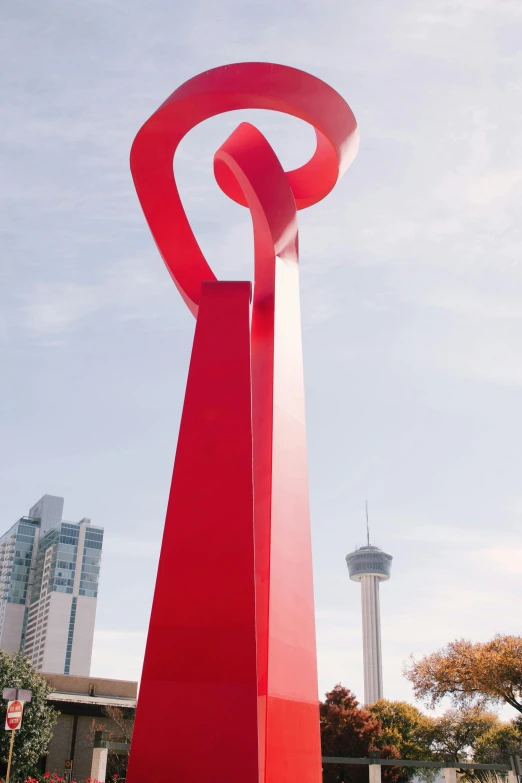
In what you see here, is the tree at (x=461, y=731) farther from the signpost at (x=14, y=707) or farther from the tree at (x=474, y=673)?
the signpost at (x=14, y=707)

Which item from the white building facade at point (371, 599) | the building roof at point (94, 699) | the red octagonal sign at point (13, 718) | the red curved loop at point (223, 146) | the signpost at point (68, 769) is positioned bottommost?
the signpost at point (68, 769)

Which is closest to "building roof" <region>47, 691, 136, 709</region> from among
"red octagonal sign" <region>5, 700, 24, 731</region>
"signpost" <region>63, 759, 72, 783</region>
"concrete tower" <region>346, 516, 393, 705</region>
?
"signpost" <region>63, 759, 72, 783</region>

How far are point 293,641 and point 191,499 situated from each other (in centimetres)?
203

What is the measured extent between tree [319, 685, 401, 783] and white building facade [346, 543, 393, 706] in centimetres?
7926

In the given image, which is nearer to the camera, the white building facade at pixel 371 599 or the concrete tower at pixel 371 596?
the white building facade at pixel 371 599

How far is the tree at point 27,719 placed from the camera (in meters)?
20.4

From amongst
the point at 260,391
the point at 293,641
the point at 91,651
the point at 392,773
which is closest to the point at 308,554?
the point at 293,641

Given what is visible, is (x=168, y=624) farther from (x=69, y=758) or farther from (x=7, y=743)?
(x=69, y=758)

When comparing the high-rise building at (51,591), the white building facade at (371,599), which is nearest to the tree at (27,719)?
the white building facade at (371,599)

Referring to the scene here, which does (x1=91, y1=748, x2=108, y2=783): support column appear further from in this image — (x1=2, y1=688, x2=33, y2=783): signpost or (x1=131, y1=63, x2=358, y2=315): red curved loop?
(x1=131, y1=63, x2=358, y2=315): red curved loop

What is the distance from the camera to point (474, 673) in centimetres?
2477

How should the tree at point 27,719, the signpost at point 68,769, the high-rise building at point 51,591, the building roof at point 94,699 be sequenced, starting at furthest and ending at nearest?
the high-rise building at point 51,591, the building roof at point 94,699, the signpost at point 68,769, the tree at point 27,719

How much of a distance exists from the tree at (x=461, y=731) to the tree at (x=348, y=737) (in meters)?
7.92

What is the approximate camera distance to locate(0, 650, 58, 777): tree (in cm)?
2039
